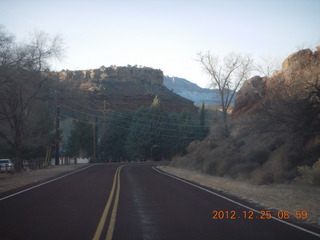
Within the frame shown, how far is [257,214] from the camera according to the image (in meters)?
11.6

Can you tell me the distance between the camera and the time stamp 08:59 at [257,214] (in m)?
11.0

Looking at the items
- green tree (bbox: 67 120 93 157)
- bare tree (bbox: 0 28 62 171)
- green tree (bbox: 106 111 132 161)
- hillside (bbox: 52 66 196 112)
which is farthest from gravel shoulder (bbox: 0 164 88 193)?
hillside (bbox: 52 66 196 112)

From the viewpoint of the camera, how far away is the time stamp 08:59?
11.0 m

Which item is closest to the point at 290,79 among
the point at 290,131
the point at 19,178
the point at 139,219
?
the point at 290,131

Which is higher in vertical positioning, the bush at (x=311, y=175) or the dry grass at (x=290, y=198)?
the bush at (x=311, y=175)

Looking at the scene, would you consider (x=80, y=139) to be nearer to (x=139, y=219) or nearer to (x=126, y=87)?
(x=126, y=87)

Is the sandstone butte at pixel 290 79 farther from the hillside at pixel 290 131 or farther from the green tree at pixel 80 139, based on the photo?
the green tree at pixel 80 139

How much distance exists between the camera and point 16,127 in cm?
3531

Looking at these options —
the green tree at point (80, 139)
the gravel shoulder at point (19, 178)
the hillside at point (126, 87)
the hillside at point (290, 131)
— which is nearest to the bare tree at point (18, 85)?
the gravel shoulder at point (19, 178)

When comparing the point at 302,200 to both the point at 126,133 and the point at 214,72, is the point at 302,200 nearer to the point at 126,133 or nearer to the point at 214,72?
the point at 214,72

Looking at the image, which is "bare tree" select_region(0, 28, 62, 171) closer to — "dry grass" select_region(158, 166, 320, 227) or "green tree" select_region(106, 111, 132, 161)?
"dry grass" select_region(158, 166, 320, 227)

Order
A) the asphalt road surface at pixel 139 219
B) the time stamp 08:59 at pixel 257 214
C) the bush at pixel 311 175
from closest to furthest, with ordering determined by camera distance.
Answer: the asphalt road surface at pixel 139 219 → the time stamp 08:59 at pixel 257 214 → the bush at pixel 311 175

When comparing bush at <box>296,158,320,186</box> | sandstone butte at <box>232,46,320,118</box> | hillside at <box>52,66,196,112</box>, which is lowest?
bush at <box>296,158,320,186</box>

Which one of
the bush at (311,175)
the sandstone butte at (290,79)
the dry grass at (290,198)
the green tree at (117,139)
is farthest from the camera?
the green tree at (117,139)
